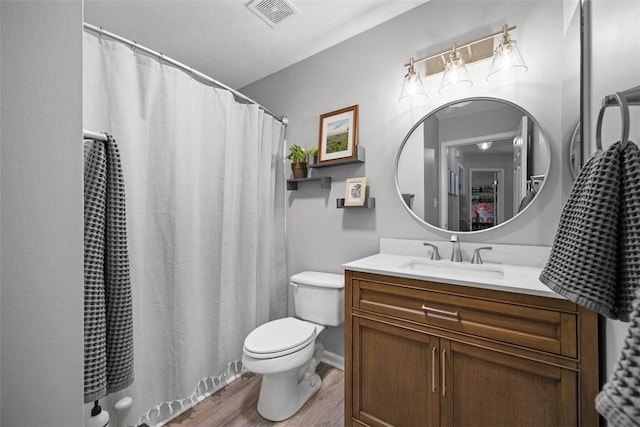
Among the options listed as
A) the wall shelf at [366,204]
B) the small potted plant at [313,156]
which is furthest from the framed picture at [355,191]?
the small potted plant at [313,156]

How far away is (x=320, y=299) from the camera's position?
1814mm

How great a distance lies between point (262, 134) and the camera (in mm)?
2135

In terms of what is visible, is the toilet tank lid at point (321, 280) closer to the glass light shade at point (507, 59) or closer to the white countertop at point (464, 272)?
the white countertop at point (464, 272)

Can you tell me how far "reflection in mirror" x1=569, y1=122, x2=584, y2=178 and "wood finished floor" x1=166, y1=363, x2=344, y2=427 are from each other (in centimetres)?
172

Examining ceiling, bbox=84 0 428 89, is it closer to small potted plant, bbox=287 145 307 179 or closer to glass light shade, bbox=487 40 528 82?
glass light shade, bbox=487 40 528 82

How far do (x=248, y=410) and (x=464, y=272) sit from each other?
146 centimetres

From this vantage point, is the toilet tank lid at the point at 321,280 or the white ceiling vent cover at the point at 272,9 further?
the toilet tank lid at the point at 321,280

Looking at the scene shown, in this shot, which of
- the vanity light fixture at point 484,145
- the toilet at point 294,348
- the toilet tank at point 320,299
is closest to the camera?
the toilet at point 294,348

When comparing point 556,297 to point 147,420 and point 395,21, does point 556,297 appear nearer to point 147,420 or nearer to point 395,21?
point 395,21

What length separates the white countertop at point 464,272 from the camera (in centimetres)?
100

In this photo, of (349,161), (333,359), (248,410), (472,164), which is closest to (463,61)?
(472,164)

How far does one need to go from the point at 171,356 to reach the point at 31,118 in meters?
1.56

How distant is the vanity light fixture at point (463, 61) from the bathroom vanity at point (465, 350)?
1036mm

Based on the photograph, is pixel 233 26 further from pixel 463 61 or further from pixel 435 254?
pixel 435 254
